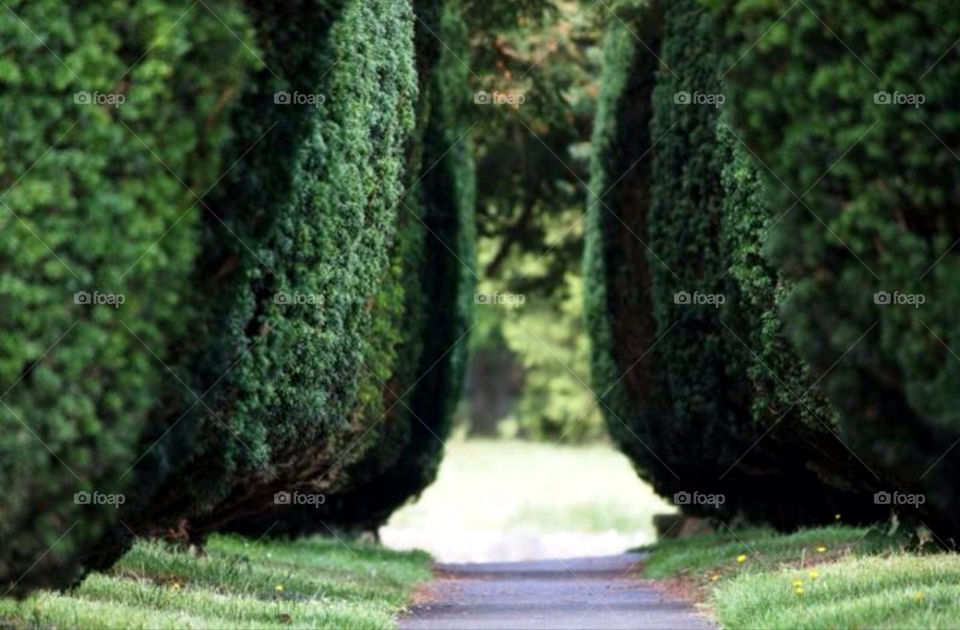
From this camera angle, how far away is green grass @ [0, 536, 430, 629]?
30.3 feet

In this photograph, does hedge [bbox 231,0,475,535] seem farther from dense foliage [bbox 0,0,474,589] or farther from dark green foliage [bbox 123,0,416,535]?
dense foliage [bbox 0,0,474,589]

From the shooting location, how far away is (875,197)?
7398mm

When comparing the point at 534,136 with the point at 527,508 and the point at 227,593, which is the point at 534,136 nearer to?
the point at 227,593

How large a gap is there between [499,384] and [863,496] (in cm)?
4159

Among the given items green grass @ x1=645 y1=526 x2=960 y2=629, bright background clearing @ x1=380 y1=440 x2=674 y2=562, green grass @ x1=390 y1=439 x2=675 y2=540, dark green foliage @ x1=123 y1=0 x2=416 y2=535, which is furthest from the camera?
green grass @ x1=390 y1=439 x2=675 y2=540

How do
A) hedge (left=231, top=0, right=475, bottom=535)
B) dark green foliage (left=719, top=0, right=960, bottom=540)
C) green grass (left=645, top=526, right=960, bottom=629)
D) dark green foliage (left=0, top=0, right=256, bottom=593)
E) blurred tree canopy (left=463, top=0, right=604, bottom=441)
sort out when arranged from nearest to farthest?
dark green foliage (left=719, top=0, right=960, bottom=540), dark green foliage (left=0, top=0, right=256, bottom=593), green grass (left=645, top=526, right=960, bottom=629), hedge (left=231, top=0, right=475, bottom=535), blurred tree canopy (left=463, top=0, right=604, bottom=441)

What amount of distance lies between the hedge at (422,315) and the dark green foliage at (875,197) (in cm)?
839

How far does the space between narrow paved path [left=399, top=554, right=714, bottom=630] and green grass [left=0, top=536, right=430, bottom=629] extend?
1.23 ft

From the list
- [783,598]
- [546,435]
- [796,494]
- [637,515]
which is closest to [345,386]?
[783,598]

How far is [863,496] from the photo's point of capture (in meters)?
15.7

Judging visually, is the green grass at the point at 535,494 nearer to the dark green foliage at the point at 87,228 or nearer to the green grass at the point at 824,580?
the green grass at the point at 824,580

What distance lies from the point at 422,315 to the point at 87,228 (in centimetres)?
1184

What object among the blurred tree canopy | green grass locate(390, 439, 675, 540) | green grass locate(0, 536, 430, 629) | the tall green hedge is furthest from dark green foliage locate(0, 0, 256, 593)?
green grass locate(390, 439, 675, 540)

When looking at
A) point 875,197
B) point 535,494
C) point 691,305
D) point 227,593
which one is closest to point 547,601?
point 227,593
